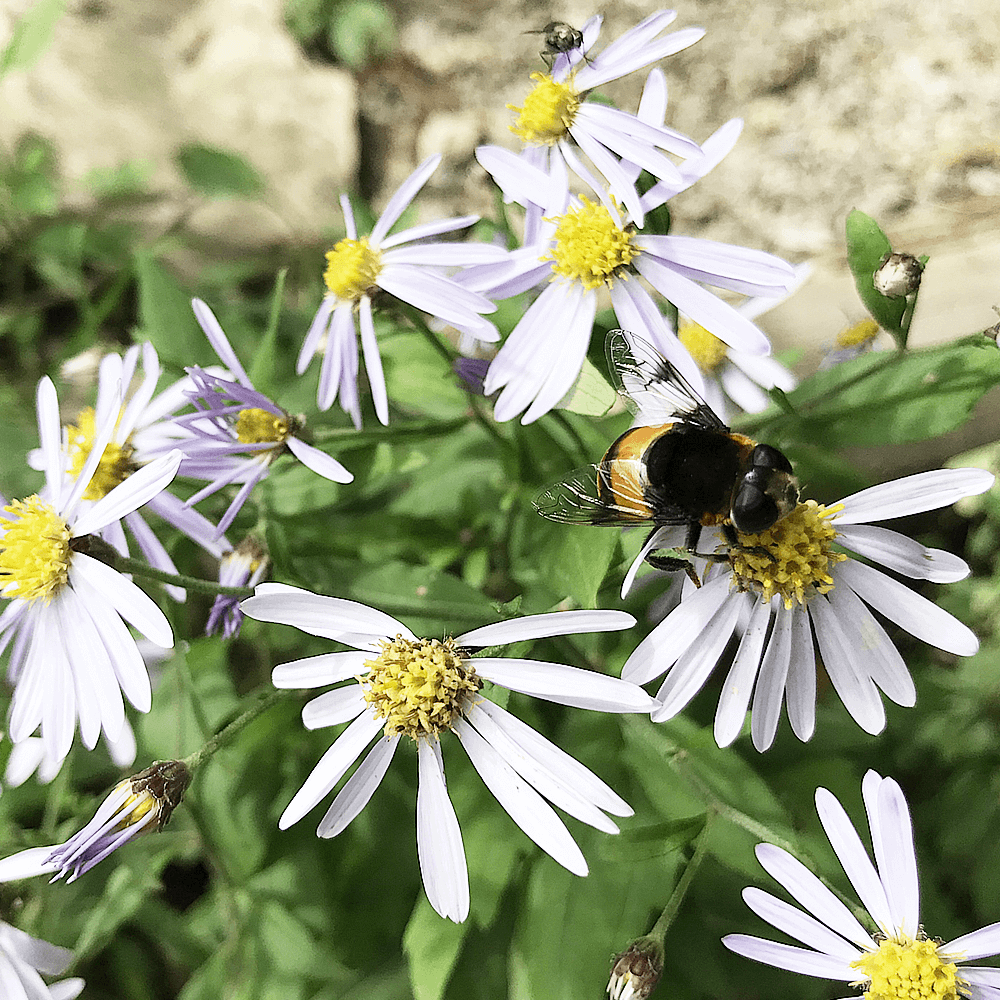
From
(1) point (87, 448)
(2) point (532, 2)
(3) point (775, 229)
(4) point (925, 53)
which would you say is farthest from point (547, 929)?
(2) point (532, 2)

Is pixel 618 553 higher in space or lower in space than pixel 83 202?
lower

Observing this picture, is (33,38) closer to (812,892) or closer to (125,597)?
(125,597)

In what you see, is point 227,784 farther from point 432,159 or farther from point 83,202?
point 83,202

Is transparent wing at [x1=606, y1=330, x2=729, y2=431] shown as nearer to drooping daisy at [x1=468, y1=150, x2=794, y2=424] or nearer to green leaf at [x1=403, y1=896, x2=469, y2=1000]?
drooping daisy at [x1=468, y1=150, x2=794, y2=424]

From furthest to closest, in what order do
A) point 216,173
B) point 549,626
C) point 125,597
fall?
point 216,173
point 125,597
point 549,626

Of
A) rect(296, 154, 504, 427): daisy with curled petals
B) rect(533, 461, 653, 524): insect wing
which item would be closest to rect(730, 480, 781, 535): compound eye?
rect(533, 461, 653, 524): insect wing

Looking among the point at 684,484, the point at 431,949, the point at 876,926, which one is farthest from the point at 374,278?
the point at 876,926

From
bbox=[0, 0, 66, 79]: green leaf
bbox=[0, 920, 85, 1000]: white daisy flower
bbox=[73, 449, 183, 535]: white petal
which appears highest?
bbox=[0, 0, 66, 79]: green leaf
